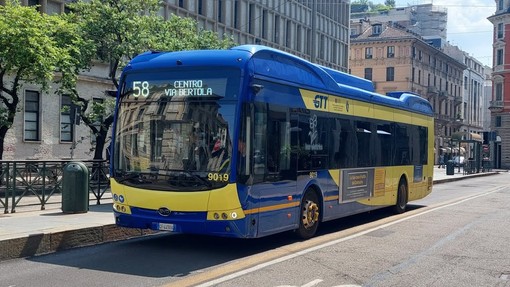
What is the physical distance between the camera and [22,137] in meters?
27.5

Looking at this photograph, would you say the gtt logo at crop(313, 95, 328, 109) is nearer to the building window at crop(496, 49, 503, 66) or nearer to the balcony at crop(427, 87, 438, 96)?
the building window at crop(496, 49, 503, 66)

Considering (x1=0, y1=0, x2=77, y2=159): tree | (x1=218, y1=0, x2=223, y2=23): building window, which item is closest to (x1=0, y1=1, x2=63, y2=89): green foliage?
(x1=0, y1=0, x2=77, y2=159): tree

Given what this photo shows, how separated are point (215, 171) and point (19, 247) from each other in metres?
3.12

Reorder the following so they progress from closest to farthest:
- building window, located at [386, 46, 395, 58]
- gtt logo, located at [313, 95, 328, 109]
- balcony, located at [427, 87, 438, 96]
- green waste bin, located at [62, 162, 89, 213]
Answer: gtt logo, located at [313, 95, 328, 109] → green waste bin, located at [62, 162, 89, 213] → building window, located at [386, 46, 395, 58] → balcony, located at [427, 87, 438, 96]

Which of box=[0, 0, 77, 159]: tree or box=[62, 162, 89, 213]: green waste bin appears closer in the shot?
box=[62, 162, 89, 213]: green waste bin

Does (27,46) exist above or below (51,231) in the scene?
above

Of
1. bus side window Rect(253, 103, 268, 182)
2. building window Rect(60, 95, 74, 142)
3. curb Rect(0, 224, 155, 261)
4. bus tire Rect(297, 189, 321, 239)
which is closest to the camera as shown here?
curb Rect(0, 224, 155, 261)

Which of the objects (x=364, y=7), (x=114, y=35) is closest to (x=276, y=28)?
(x=114, y=35)

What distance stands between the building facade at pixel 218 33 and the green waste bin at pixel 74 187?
1401 cm

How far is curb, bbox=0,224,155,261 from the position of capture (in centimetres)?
876

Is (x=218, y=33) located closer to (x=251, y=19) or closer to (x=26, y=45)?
(x=251, y=19)

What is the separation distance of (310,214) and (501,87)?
7616 centimetres

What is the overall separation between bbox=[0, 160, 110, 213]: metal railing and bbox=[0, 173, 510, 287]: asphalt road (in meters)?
3.29

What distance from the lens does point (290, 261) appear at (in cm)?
889
